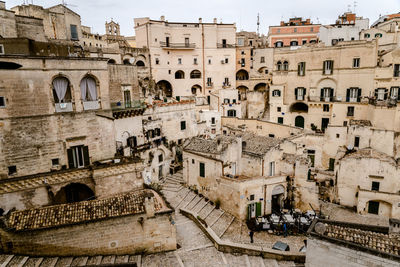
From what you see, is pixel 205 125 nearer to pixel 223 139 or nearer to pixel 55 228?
pixel 223 139

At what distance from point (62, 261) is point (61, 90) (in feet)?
38.4

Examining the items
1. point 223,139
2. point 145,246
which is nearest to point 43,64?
point 145,246

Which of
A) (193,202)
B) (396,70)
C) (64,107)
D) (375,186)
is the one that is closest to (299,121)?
(396,70)

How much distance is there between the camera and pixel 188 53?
4800 cm

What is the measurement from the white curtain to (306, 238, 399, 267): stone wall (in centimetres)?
1894

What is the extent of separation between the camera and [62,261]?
15.2 metres

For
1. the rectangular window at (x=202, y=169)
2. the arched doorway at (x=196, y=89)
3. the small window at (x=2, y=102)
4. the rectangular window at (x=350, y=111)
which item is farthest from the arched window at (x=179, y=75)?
the small window at (x=2, y=102)

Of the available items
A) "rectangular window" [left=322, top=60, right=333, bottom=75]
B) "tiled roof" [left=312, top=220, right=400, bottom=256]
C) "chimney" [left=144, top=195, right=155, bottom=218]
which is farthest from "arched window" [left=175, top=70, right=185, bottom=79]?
"tiled roof" [left=312, top=220, right=400, bottom=256]

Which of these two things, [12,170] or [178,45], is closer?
[12,170]

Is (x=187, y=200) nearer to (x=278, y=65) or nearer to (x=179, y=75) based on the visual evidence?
(x=278, y=65)

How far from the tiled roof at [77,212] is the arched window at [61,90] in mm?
7918

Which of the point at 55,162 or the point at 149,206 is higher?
the point at 55,162

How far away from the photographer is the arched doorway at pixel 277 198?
26.0 meters

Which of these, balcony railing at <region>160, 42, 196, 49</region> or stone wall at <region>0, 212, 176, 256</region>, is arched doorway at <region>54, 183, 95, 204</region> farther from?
balcony railing at <region>160, 42, 196, 49</region>
